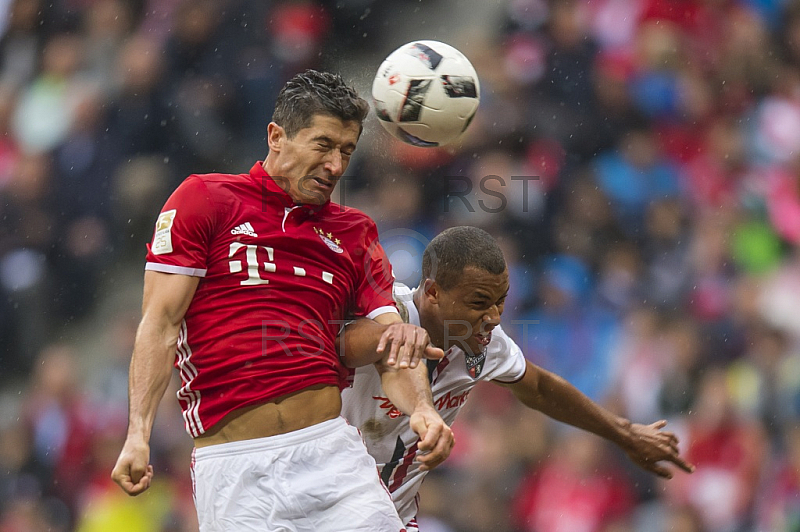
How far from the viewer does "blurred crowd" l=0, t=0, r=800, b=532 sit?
6.88m

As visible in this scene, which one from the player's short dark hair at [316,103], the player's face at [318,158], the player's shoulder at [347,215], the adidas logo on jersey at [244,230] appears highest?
the player's short dark hair at [316,103]

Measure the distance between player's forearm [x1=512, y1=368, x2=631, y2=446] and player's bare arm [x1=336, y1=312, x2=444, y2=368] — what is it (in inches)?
44.5

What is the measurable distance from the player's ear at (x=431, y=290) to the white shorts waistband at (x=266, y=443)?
2.82ft

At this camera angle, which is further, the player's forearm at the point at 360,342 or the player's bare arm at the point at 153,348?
the player's forearm at the point at 360,342

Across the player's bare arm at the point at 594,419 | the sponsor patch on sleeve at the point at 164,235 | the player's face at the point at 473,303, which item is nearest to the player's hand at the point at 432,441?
the player's face at the point at 473,303

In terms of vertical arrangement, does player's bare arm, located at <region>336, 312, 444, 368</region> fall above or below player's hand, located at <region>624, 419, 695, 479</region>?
above

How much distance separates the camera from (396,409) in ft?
14.3

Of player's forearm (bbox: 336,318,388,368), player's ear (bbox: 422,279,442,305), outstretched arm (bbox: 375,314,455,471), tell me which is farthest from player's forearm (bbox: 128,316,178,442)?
player's ear (bbox: 422,279,442,305)

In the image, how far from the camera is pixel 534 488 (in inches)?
271

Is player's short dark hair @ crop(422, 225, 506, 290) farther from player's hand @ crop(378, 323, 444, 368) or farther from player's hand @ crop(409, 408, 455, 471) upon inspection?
player's hand @ crop(409, 408, 455, 471)

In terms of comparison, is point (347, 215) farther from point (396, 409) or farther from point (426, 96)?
point (396, 409)

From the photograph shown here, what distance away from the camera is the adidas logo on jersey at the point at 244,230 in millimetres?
3740

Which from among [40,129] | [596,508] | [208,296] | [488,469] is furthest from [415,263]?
[208,296]

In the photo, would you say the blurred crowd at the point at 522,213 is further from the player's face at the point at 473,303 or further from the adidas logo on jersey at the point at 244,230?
A: the adidas logo on jersey at the point at 244,230
